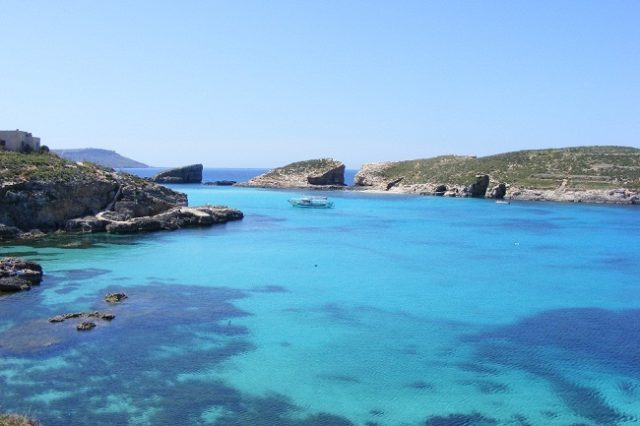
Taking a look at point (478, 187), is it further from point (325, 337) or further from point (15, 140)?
point (325, 337)

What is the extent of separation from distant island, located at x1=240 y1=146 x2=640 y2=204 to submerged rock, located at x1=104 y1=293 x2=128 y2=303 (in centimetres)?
9323

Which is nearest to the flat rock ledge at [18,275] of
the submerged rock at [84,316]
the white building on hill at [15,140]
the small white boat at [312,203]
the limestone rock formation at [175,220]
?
the submerged rock at [84,316]

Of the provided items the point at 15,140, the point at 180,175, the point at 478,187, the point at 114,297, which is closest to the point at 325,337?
the point at 114,297

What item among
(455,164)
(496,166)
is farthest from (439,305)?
(455,164)

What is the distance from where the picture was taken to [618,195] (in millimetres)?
102375

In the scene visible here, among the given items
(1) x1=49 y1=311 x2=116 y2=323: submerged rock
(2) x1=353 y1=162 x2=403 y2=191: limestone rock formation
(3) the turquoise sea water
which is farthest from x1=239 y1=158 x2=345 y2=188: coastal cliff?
(1) x1=49 y1=311 x2=116 y2=323: submerged rock

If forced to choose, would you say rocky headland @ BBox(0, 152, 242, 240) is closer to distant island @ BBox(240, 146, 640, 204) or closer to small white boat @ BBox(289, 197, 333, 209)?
small white boat @ BBox(289, 197, 333, 209)

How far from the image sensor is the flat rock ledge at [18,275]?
104 ft

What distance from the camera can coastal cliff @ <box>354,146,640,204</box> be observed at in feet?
349

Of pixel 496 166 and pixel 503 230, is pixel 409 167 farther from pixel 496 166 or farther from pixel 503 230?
pixel 503 230

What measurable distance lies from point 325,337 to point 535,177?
336 feet

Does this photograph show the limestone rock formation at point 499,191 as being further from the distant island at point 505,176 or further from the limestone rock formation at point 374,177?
the limestone rock formation at point 374,177

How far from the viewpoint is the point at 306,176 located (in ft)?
496

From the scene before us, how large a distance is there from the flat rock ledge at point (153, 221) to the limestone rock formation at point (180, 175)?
310ft
